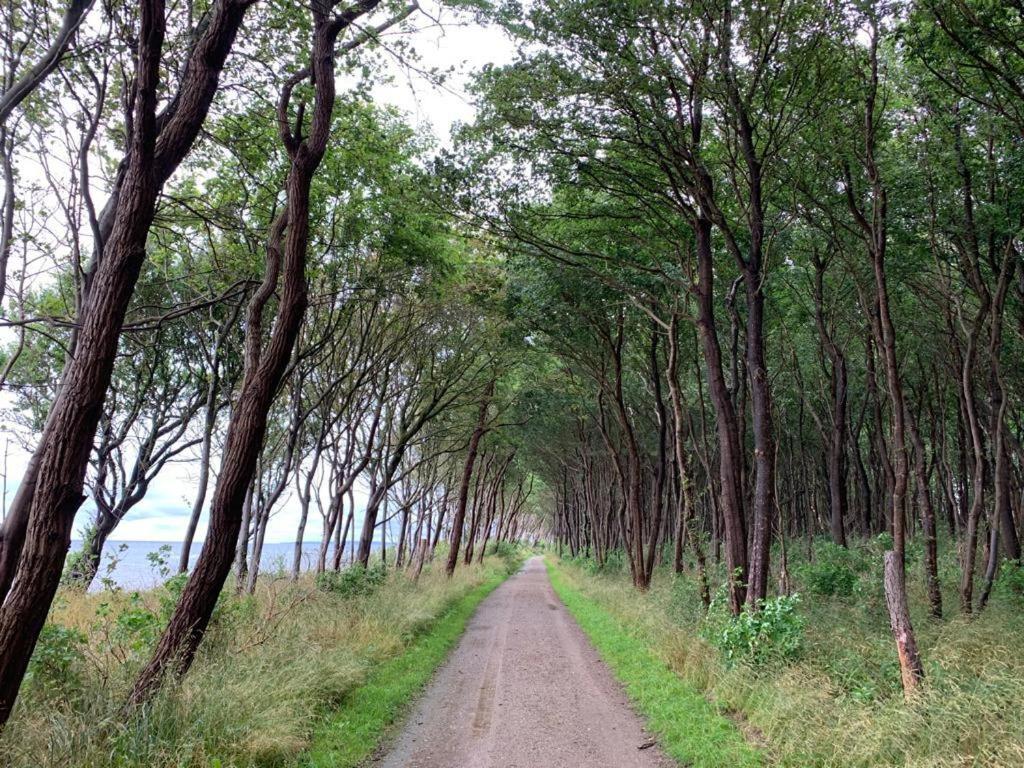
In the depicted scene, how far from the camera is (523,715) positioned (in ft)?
24.1

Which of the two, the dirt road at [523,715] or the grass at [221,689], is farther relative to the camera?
the dirt road at [523,715]

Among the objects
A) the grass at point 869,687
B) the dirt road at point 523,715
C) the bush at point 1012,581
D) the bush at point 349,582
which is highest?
the bush at point 1012,581

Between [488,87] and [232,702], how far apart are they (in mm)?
8689

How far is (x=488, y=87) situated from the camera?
9.11m

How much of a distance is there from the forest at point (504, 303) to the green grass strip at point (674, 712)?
6 cm

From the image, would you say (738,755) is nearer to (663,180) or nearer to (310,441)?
(663,180)

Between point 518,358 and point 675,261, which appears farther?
point 518,358

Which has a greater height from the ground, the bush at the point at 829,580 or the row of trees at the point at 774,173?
the row of trees at the point at 774,173

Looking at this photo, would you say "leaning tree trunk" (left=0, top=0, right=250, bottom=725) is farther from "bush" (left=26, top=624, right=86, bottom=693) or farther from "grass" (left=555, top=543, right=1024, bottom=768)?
"grass" (left=555, top=543, right=1024, bottom=768)

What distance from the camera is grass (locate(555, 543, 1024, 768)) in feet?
15.1

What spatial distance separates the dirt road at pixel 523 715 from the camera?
233 inches

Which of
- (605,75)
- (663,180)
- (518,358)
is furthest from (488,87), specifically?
(518,358)

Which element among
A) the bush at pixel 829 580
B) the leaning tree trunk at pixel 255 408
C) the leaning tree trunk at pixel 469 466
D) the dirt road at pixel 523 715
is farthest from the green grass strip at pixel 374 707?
the leaning tree trunk at pixel 469 466

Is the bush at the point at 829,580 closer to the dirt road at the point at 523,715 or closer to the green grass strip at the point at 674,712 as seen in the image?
the green grass strip at the point at 674,712
